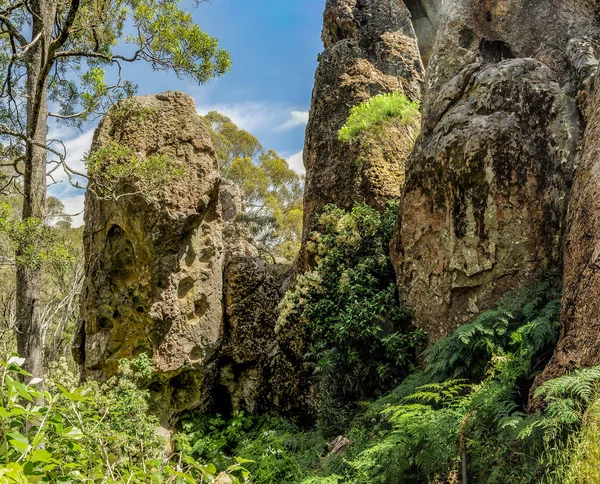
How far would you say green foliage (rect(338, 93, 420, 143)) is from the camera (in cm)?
922

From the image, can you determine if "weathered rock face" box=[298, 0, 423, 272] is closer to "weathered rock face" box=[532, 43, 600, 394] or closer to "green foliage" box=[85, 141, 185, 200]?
"green foliage" box=[85, 141, 185, 200]

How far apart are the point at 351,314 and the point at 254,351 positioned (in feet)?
10.4

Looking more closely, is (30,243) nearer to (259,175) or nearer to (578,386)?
(578,386)

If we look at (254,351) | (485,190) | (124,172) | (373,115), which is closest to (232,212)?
(254,351)

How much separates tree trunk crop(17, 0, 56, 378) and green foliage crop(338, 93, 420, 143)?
16.4 feet

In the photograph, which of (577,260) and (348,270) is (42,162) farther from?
(577,260)

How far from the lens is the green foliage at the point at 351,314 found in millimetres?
6750

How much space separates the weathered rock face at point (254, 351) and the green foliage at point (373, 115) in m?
3.18

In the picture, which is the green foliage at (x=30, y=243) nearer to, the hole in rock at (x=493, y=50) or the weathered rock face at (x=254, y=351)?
the weathered rock face at (x=254, y=351)

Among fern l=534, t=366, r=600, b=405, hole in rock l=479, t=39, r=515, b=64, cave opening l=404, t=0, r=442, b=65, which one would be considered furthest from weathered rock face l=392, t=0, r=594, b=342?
cave opening l=404, t=0, r=442, b=65

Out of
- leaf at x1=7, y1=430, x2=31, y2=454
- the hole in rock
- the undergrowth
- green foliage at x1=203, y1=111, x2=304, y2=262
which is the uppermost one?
green foliage at x1=203, y1=111, x2=304, y2=262

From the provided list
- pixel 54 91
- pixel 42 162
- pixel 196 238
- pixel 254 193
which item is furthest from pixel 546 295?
pixel 254 193

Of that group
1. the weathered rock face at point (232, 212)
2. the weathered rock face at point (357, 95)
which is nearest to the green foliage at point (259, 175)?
the weathered rock face at point (232, 212)

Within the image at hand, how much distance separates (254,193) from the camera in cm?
2938
